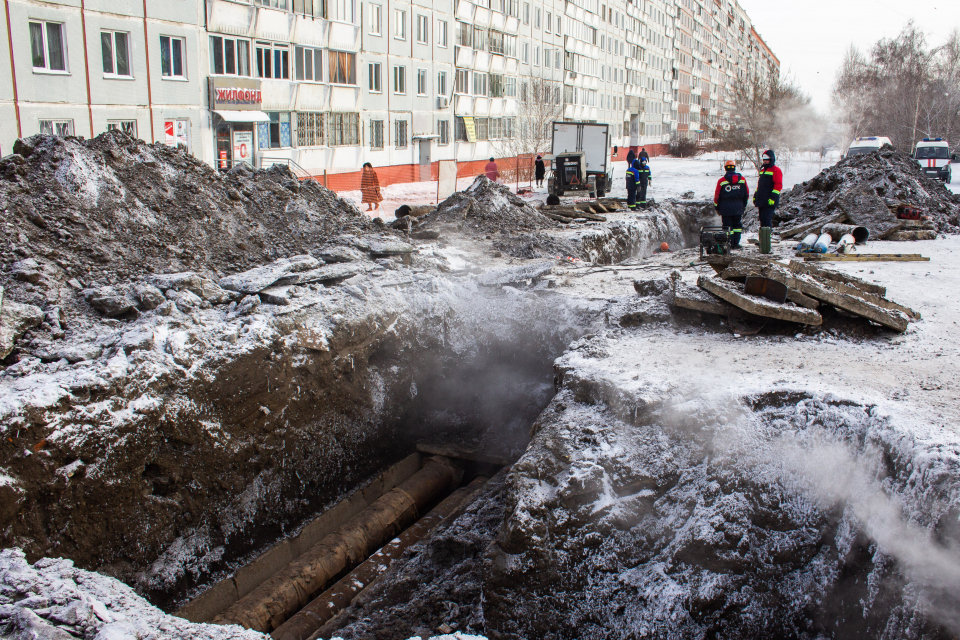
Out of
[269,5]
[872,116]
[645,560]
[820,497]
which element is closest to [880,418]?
[820,497]

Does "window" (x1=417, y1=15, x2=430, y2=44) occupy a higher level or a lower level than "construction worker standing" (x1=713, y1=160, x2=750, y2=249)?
higher

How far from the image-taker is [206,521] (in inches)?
224

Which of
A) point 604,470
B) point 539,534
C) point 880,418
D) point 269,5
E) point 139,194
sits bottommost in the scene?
point 539,534

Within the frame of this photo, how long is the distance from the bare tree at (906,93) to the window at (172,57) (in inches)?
1544

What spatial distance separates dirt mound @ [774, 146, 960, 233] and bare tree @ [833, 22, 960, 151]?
27569mm

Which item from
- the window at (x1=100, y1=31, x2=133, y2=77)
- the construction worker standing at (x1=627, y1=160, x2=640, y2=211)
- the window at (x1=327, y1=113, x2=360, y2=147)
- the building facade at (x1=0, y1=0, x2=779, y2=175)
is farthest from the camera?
the window at (x1=327, y1=113, x2=360, y2=147)

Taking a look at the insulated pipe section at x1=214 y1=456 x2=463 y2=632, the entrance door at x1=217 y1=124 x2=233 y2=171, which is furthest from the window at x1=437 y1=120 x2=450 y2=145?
the insulated pipe section at x1=214 y1=456 x2=463 y2=632

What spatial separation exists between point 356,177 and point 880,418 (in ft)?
72.3

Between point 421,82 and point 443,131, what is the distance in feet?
8.69

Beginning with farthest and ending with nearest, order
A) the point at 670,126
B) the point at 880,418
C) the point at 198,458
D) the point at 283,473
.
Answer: the point at 670,126 < the point at 283,473 < the point at 198,458 < the point at 880,418

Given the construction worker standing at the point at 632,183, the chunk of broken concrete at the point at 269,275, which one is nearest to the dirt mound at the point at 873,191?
the construction worker standing at the point at 632,183

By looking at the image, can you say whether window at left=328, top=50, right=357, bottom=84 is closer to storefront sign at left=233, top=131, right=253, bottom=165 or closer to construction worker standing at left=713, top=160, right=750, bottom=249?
storefront sign at left=233, top=131, right=253, bottom=165

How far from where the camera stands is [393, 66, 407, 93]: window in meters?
26.8

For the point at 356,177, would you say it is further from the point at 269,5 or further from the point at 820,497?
the point at 820,497
